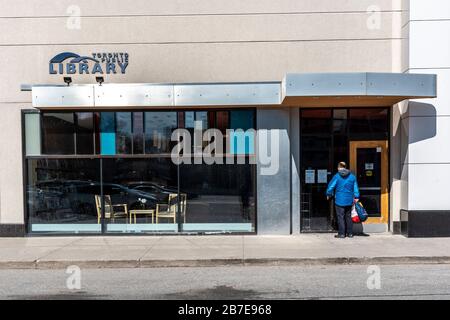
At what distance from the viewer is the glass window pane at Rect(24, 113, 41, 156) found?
35.1 feet

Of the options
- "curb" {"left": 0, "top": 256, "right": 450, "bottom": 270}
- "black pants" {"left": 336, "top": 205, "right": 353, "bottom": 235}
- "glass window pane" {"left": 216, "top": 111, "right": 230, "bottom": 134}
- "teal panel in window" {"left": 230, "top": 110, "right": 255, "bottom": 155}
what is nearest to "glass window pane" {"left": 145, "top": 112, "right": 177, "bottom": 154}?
"glass window pane" {"left": 216, "top": 111, "right": 230, "bottom": 134}

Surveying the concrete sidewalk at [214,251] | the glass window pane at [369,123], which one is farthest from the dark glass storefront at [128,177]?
the glass window pane at [369,123]

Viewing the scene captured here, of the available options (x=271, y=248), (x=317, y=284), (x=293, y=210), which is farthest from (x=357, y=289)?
(x=293, y=210)

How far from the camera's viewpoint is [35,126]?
10.7 meters

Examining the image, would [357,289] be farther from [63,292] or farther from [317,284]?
[63,292]

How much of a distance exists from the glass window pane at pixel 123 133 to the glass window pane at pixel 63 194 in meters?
0.70

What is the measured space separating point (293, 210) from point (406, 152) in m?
3.00

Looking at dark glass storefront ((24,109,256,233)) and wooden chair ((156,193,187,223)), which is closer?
dark glass storefront ((24,109,256,233))

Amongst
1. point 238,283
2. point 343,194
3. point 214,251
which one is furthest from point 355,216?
point 238,283

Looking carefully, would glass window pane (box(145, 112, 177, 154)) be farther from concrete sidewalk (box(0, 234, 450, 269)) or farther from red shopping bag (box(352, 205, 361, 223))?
red shopping bag (box(352, 205, 361, 223))

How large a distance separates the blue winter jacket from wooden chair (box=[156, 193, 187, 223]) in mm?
3620

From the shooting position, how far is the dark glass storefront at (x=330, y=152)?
10695mm

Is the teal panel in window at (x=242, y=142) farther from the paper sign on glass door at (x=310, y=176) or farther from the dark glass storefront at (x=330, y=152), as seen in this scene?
the paper sign on glass door at (x=310, y=176)

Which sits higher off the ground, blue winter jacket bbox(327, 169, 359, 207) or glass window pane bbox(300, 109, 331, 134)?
glass window pane bbox(300, 109, 331, 134)
